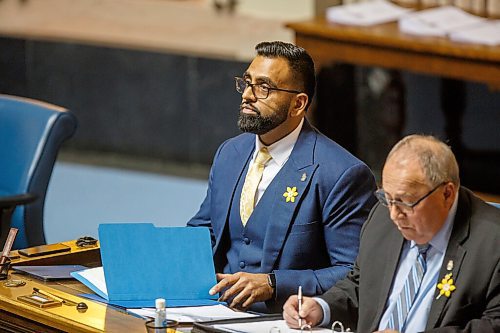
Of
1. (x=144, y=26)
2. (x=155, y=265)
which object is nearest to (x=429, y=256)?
(x=155, y=265)

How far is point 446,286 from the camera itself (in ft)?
12.5

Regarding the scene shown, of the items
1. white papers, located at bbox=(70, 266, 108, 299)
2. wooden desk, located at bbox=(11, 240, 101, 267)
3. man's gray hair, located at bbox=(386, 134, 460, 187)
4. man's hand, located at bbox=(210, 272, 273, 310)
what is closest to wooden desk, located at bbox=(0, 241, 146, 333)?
white papers, located at bbox=(70, 266, 108, 299)

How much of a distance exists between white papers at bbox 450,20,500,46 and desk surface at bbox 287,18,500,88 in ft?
0.12

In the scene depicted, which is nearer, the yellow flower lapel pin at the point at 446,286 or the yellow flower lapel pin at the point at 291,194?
the yellow flower lapel pin at the point at 446,286

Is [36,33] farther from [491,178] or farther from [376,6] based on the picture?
[491,178]

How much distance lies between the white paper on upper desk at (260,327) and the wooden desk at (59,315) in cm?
27

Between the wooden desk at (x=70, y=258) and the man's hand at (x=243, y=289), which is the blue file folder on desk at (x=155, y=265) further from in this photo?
the wooden desk at (x=70, y=258)

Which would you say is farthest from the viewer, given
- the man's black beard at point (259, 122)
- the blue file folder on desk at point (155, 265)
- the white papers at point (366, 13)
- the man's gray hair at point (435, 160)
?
the white papers at point (366, 13)

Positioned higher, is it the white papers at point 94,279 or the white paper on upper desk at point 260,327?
the white paper on upper desk at point 260,327

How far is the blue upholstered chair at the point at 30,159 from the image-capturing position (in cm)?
578

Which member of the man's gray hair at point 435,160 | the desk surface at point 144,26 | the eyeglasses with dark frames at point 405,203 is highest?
the man's gray hair at point 435,160

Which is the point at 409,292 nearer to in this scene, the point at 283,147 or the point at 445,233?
the point at 445,233

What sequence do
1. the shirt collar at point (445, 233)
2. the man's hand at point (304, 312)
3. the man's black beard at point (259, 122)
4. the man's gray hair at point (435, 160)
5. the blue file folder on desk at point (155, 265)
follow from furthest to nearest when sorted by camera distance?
the man's black beard at point (259, 122)
the blue file folder on desk at point (155, 265)
the man's hand at point (304, 312)
the shirt collar at point (445, 233)
the man's gray hair at point (435, 160)

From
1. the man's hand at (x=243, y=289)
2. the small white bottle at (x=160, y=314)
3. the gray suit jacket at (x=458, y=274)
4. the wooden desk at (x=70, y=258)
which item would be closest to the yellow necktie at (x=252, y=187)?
the man's hand at (x=243, y=289)
